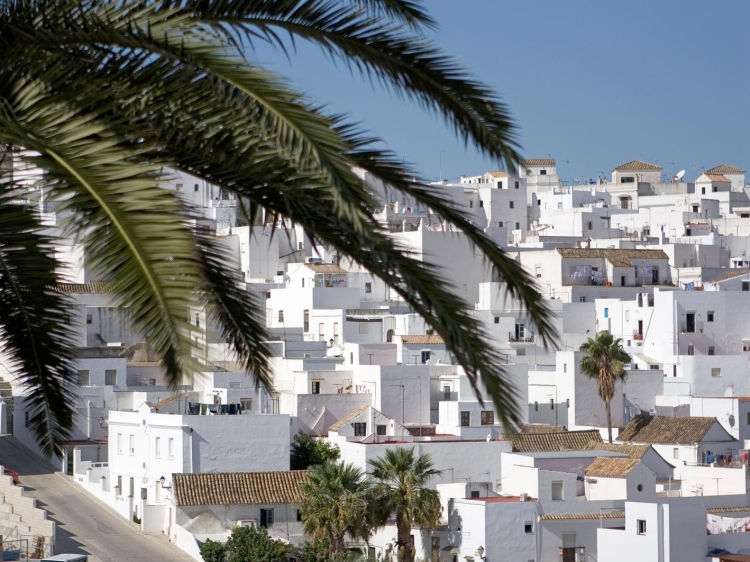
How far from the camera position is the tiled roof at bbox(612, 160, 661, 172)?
102m

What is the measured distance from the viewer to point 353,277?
61625 mm

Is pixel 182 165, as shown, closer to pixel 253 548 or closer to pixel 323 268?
pixel 253 548

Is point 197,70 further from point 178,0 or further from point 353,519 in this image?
point 353,519

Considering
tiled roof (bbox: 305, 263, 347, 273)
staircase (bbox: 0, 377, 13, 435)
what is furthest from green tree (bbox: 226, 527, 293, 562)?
tiled roof (bbox: 305, 263, 347, 273)

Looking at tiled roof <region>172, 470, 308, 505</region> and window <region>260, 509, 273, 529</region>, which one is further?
window <region>260, 509, 273, 529</region>

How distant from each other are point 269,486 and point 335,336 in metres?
17.7

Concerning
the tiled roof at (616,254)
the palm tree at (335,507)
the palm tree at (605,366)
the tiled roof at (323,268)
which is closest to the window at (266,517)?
the palm tree at (335,507)

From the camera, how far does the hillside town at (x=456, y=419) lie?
33281mm

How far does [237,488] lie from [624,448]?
32.6ft

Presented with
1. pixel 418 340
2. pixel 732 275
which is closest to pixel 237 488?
pixel 418 340

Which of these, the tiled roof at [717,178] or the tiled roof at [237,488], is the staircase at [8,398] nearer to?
the tiled roof at [237,488]

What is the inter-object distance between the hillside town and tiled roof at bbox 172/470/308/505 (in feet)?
0.17

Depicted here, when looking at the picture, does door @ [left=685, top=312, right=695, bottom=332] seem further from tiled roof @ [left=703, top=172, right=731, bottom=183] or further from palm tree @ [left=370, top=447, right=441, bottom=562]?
tiled roof @ [left=703, top=172, right=731, bottom=183]

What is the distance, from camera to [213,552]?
106 ft
